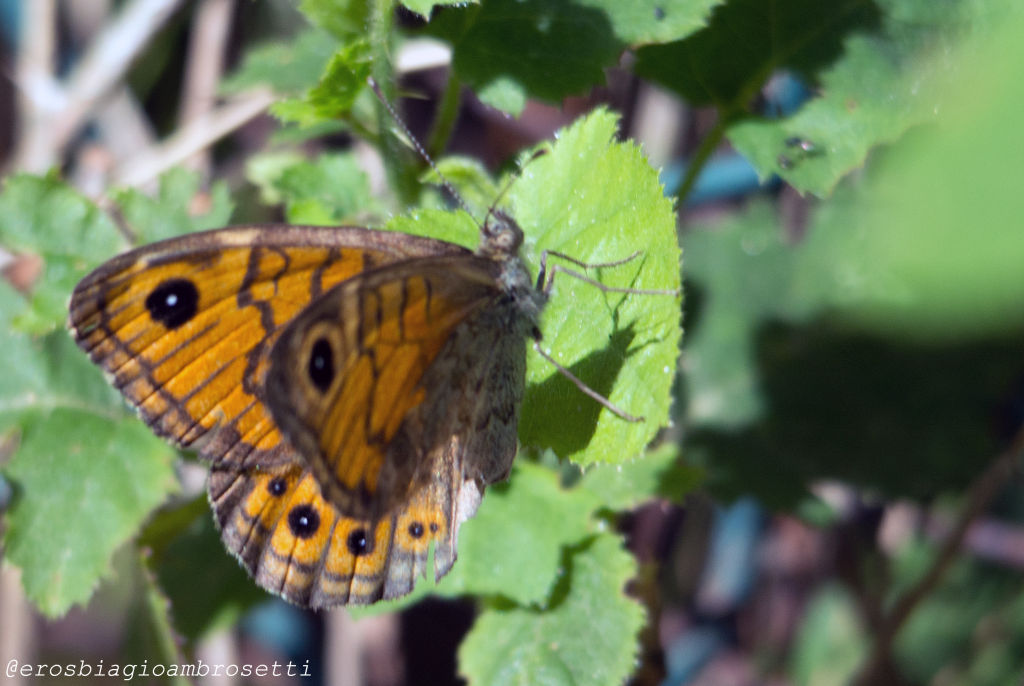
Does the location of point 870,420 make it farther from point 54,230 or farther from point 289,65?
point 54,230

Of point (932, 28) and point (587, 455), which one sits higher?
point (932, 28)

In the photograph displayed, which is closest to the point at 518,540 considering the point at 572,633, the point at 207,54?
the point at 572,633

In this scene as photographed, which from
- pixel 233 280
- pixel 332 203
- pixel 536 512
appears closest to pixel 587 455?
pixel 536 512

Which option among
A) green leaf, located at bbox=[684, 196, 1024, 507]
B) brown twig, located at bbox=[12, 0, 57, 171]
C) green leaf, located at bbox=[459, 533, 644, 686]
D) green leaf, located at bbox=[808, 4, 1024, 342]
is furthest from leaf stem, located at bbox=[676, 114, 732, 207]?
brown twig, located at bbox=[12, 0, 57, 171]

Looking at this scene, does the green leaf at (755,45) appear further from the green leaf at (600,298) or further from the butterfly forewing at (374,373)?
the butterfly forewing at (374,373)

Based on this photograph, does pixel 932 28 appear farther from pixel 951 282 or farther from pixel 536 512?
pixel 951 282
